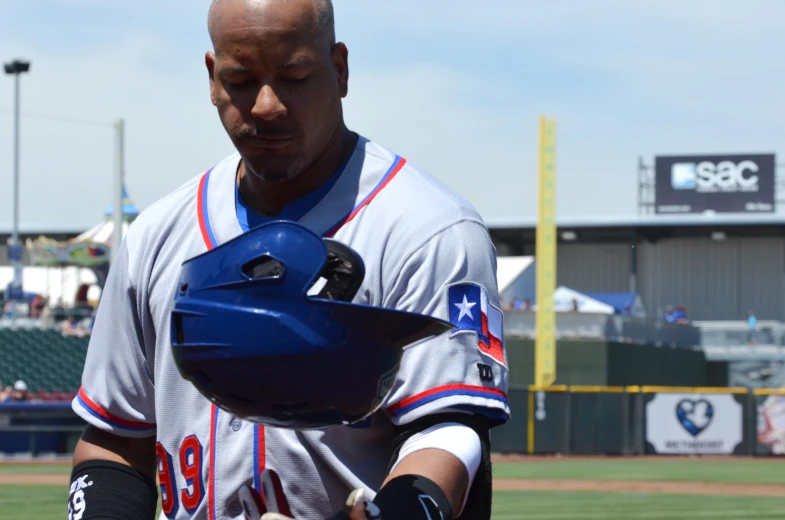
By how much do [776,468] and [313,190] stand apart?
2075cm

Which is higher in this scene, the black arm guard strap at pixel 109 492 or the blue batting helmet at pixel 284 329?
the blue batting helmet at pixel 284 329

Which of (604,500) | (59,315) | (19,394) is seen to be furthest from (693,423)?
→ (59,315)

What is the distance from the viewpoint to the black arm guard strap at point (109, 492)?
2.15m

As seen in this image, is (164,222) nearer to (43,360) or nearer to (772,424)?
(772,424)

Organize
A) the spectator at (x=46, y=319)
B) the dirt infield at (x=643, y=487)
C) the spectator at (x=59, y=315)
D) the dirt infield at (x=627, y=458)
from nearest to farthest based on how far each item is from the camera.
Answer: the dirt infield at (x=643, y=487) → the dirt infield at (x=627, y=458) → the spectator at (x=46, y=319) → the spectator at (x=59, y=315)

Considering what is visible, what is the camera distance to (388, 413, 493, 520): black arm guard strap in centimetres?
190

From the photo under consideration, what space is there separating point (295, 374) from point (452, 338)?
0.38 m

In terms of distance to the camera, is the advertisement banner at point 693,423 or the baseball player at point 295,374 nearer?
the baseball player at point 295,374

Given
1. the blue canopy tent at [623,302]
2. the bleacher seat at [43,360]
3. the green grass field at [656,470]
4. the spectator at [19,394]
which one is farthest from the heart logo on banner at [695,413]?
the blue canopy tent at [623,302]

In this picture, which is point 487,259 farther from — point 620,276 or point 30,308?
point 620,276

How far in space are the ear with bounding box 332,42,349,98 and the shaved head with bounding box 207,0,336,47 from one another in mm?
27

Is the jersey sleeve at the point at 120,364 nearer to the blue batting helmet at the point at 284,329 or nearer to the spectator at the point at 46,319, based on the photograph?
the blue batting helmet at the point at 284,329

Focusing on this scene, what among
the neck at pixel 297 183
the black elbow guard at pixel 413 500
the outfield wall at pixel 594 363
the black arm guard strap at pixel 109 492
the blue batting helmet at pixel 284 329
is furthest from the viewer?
the outfield wall at pixel 594 363

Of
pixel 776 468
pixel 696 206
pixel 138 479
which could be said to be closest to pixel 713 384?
pixel 696 206
